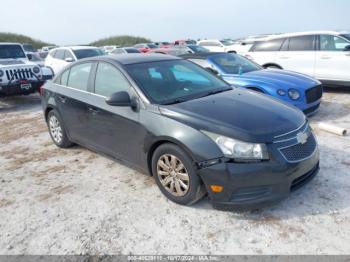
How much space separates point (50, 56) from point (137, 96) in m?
11.0

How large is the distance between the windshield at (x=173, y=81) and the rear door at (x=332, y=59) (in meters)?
5.43

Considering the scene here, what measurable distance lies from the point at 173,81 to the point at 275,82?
2.81m

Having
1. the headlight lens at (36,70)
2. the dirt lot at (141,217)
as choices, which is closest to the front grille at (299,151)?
the dirt lot at (141,217)

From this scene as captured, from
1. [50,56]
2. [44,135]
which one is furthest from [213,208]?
[50,56]

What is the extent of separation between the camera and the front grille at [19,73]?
909 cm

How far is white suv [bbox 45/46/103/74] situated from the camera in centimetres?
→ 1210

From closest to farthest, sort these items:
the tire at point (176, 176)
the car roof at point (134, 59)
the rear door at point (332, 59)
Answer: the tire at point (176, 176), the car roof at point (134, 59), the rear door at point (332, 59)

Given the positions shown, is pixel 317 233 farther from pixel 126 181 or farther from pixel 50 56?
pixel 50 56

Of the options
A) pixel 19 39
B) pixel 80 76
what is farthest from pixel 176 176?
pixel 19 39

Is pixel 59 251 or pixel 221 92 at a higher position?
pixel 221 92

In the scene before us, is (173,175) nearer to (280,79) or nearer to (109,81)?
(109,81)

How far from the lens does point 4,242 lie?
3113 millimetres

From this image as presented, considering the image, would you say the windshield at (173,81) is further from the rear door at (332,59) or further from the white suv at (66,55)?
the white suv at (66,55)

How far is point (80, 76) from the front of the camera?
189 inches
